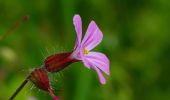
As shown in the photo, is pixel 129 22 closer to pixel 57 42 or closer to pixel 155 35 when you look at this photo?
pixel 155 35

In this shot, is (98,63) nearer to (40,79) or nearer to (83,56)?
(83,56)

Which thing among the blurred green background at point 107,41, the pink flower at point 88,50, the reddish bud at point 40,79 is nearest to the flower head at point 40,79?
the reddish bud at point 40,79

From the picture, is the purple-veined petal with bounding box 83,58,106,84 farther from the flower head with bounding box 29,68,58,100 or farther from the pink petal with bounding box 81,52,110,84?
the flower head with bounding box 29,68,58,100

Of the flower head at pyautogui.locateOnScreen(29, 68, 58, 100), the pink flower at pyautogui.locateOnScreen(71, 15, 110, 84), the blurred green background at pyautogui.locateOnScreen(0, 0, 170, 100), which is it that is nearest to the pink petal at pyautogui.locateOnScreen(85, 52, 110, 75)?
the pink flower at pyautogui.locateOnScreen(71, 15, 110, 84)

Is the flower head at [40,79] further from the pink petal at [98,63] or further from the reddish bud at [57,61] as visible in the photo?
the pink petal at [98,63]

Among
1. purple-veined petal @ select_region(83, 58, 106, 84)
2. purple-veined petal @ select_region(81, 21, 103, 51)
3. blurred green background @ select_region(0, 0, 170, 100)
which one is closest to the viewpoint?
purple-veined petal @ select_region(83, 58, 106, 84)

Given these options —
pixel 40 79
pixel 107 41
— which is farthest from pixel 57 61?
pixel 107 41

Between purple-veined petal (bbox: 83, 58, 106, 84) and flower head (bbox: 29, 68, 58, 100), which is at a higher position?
flower head (bbox: 29, 68, 58, 100)

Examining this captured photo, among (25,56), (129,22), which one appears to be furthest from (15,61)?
(129,22)
